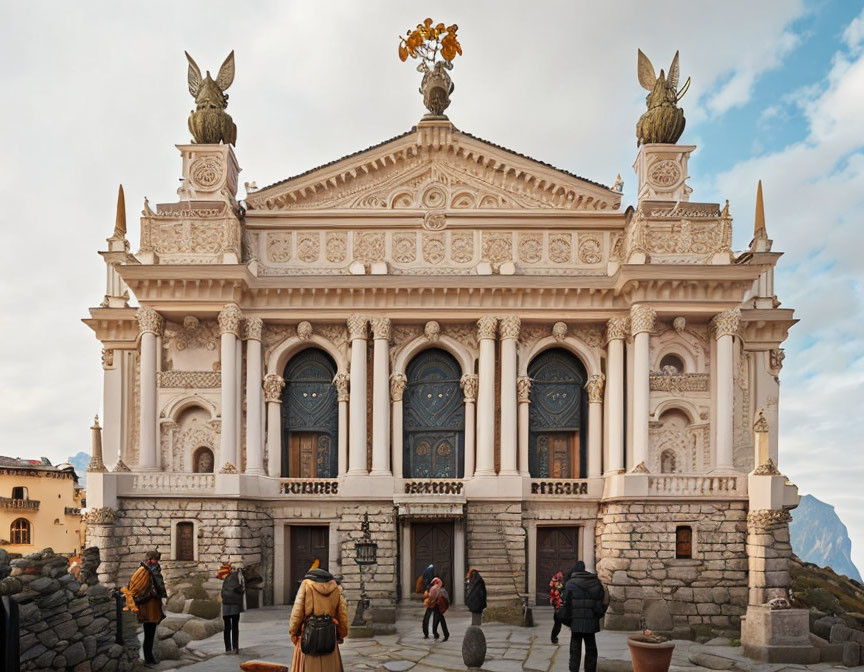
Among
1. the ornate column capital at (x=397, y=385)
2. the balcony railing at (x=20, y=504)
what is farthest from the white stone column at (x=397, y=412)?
the balcony railing at (x=20, y=504)

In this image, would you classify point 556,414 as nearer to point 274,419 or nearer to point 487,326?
point 487,326

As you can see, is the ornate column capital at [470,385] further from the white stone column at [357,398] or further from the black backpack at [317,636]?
the black backpack at [317,636]

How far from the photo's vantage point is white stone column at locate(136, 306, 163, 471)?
25906 mm

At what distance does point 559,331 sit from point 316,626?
1917cm

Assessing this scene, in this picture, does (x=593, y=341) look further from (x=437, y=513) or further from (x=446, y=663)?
(x=446, y=663)

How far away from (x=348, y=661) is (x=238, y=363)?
13237mm

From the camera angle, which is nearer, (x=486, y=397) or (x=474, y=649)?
(x=474, y=649)

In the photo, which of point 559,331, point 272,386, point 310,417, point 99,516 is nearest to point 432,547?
point 310,417

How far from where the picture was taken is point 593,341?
2758 cm

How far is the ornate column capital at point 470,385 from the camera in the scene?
2712 centimetres

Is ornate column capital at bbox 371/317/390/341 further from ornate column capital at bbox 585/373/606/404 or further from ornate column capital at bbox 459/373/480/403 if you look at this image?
ornate column capital at bbox 585/373/606/404

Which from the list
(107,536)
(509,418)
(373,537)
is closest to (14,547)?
(107,536)

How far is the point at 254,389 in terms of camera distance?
26.9 metres

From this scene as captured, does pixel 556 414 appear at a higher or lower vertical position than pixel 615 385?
lower
